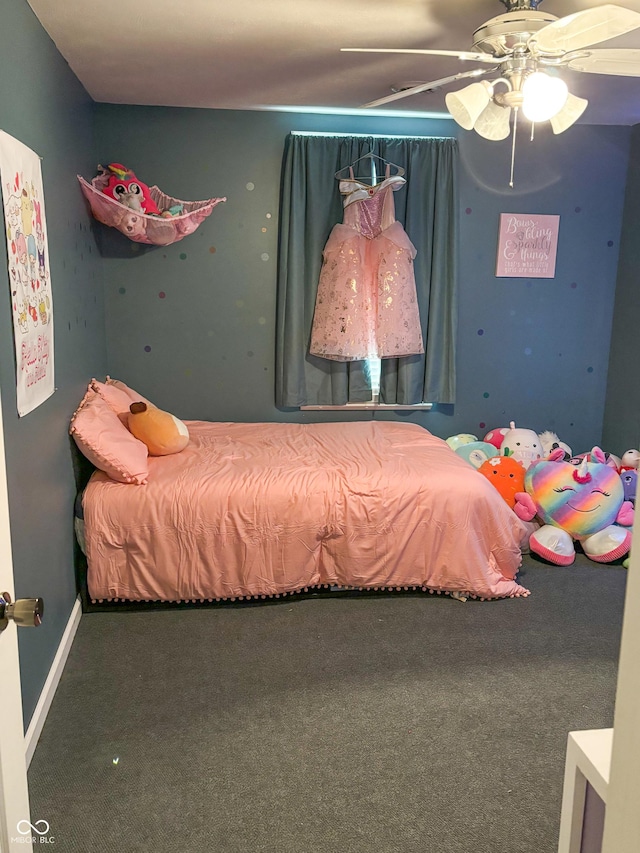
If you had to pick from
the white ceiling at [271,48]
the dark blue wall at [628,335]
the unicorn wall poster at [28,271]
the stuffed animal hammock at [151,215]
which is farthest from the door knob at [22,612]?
the dark blue wall at [628,335]

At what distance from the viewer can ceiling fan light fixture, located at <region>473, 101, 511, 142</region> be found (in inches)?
103

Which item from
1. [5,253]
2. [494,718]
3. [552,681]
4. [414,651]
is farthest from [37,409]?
[552,681]

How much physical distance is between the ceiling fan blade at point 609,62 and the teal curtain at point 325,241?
1841 mm

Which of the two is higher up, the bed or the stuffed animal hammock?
the stuffed animal hammock

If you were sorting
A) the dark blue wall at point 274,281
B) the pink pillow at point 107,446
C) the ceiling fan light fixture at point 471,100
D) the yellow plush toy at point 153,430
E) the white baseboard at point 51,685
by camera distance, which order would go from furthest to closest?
the dark blue wall at point 274,281, the yellow plush toy at point 153,430, the pink pillow at point 107,446, the ceiling fan light fixture at point 471,100, the white baseboard at point 51,685

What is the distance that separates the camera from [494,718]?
2.41m

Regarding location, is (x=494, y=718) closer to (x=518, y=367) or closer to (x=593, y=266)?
(x=518, y=367)

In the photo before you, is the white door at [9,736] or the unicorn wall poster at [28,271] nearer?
the white door at [9,736]

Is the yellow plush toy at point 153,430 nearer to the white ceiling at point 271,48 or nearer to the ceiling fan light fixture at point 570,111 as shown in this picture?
the white ceiling at point 271,48

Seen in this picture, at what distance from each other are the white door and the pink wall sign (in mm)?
3811

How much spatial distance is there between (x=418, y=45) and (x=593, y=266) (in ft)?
7.10

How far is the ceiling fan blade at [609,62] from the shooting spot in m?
2.21

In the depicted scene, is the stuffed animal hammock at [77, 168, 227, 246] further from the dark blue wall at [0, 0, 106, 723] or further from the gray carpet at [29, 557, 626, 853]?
the gray carpet at [29, 557, 626, 853]

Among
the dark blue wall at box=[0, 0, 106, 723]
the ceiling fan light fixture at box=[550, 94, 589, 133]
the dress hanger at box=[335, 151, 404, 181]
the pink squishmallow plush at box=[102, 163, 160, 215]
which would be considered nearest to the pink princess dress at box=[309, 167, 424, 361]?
the dress hanger at box=[335, 151, 404, 181]
